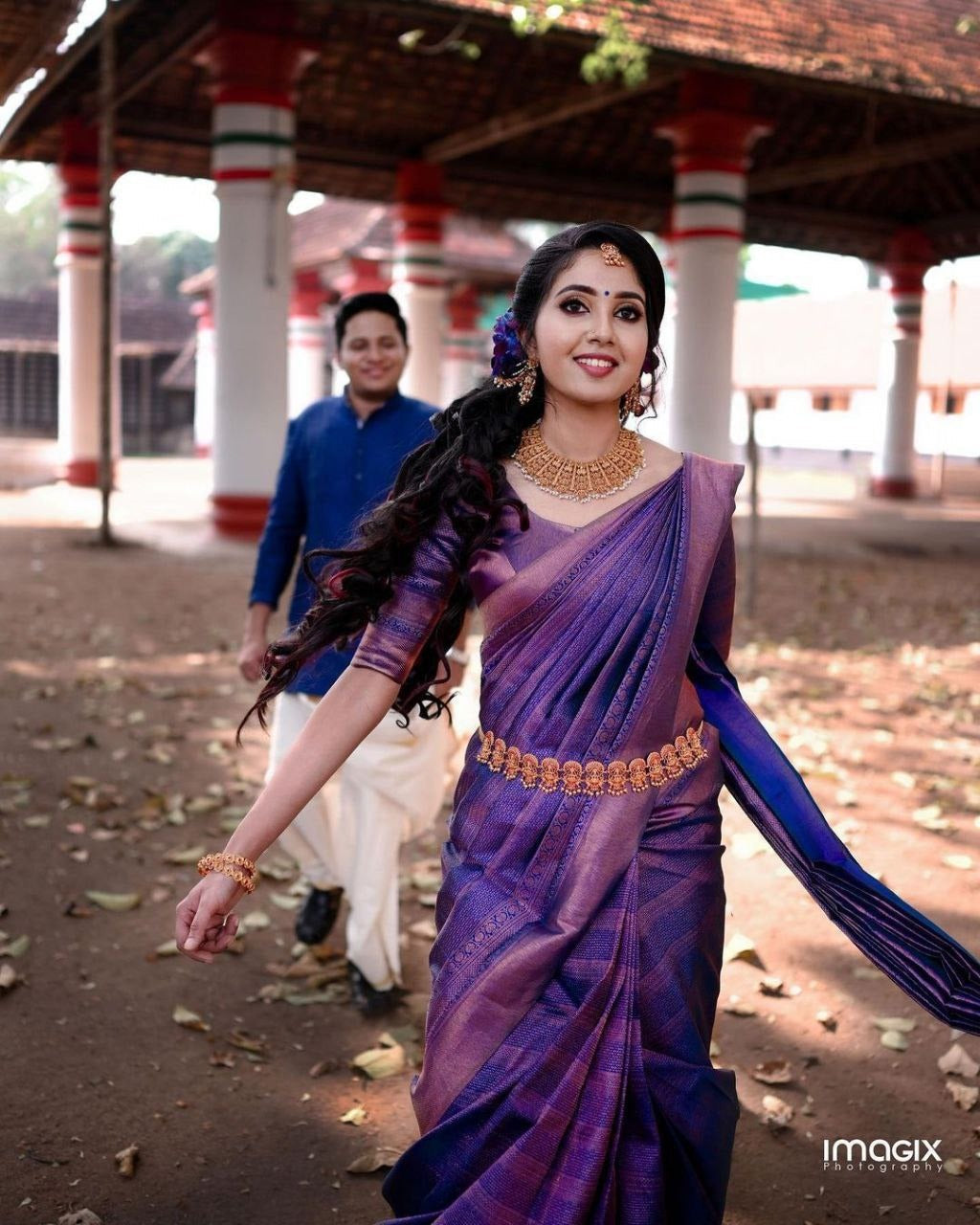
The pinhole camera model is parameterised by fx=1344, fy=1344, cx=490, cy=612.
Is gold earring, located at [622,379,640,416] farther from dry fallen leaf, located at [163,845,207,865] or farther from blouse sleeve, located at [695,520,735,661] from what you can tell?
dry fallen leaf, located at [163,845,207,865]

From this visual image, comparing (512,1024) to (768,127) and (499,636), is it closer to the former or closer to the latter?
(499,636)

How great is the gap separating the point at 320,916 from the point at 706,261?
356 inches

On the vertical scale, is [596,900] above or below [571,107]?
below

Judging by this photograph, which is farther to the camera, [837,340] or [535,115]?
[837,340]

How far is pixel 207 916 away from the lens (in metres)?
1.90

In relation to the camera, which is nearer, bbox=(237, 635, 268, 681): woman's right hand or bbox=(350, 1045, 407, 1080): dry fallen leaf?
bbox=(350, 1045, 407, 1080): dry fallen leaf

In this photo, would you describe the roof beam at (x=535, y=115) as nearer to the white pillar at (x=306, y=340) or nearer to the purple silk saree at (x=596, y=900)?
the white pillar at (x=306, y=340)

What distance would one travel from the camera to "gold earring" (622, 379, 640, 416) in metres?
2.14

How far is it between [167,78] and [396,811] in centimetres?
1170

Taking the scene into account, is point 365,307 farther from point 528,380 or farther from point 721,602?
point 721,602

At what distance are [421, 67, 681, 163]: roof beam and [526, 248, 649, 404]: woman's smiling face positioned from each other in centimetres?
918

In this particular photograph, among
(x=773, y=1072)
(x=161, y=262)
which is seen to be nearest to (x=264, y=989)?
(x=773, y=1072)

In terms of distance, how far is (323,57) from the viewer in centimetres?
1254

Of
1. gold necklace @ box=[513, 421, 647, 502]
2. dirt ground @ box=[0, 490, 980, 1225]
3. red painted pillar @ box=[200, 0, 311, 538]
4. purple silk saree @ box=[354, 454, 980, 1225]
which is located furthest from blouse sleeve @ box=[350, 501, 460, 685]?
red painted pillar @ box=[200, 0, 311, 538]
